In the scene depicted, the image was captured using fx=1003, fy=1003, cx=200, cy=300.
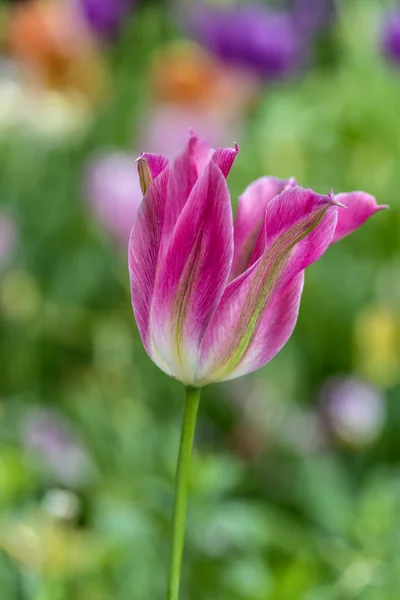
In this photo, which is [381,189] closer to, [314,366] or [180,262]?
[314,366]

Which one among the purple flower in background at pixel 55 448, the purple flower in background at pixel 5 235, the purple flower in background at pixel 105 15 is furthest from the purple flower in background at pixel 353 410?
the purple flower in background at pixel 105 15

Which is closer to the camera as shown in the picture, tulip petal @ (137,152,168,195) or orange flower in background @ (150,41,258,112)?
tulip petal @ (137,152,168,195)

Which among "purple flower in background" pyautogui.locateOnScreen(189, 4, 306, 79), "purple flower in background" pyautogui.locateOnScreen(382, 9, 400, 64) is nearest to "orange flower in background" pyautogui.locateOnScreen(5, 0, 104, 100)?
"purple flower in background" pyautogui.locateOnScreen(189, 4, 306, 79)

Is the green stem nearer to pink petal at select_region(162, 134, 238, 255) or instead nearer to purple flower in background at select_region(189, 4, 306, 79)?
pink petal at select_region(162, 134, 238, 255)

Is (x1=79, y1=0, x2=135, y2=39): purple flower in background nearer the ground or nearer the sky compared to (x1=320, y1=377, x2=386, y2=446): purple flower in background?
nearer the sky

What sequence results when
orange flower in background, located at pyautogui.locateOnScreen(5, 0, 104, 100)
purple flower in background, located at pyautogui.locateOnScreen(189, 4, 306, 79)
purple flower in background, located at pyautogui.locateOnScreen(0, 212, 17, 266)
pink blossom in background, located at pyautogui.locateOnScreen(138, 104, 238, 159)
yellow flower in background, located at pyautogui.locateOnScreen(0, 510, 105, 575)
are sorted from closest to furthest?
yellow flower in background, located at pyautogui.locateOnScreen(0, 510, 105, 575), purple flower in background, located at pyautogui.locateOnScreen(0, 212, 17, 266), pink blossom in background, located at pyautogui.locateOnScreen(138, 104, 238, 159), orange flower in background, located at pyautogui.locateOnScreen(5, 0, 104, 100), purple flower in background, located at pyautogui.locateOnScreen(189, 4, 306, 79)

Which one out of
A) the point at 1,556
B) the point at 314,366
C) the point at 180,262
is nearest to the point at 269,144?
the point at 314,366
